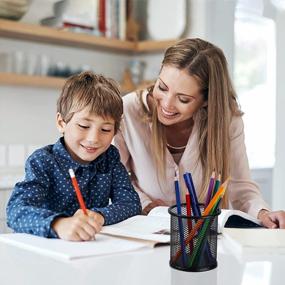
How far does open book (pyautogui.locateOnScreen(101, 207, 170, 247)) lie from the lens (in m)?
1.06

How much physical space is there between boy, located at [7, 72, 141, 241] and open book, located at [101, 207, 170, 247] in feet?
0.11

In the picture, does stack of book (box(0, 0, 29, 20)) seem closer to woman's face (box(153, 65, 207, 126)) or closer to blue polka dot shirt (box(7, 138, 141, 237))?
woman's face (box(153, 65, 207, 126))

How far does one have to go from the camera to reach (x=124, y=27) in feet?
9.64

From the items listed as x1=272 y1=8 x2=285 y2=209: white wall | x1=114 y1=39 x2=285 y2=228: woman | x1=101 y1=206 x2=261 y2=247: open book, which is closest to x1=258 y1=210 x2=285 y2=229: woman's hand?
x1=101 y1=206 x2=261 y2=247: open book

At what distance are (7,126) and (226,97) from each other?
133 cm

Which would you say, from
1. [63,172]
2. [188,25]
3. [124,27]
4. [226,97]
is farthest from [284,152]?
[63,172]

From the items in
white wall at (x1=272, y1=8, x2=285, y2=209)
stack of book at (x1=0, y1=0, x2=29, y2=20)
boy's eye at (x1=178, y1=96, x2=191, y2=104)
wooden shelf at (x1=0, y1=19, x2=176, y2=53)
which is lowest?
white wall at (x1=272, y1=8, x2=285, y2=209)

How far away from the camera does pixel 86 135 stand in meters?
1.29

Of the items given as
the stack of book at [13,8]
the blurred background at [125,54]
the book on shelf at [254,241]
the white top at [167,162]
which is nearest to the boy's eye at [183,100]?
the white top at [167,162]

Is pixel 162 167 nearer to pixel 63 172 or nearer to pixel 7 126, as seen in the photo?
pixel 63 172

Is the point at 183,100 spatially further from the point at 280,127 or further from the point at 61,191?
the point at 280,127

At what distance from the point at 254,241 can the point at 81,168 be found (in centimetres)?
46

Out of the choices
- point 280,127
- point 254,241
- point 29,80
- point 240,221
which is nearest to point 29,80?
point 29,80

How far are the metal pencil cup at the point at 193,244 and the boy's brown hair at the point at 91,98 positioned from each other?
47cm
